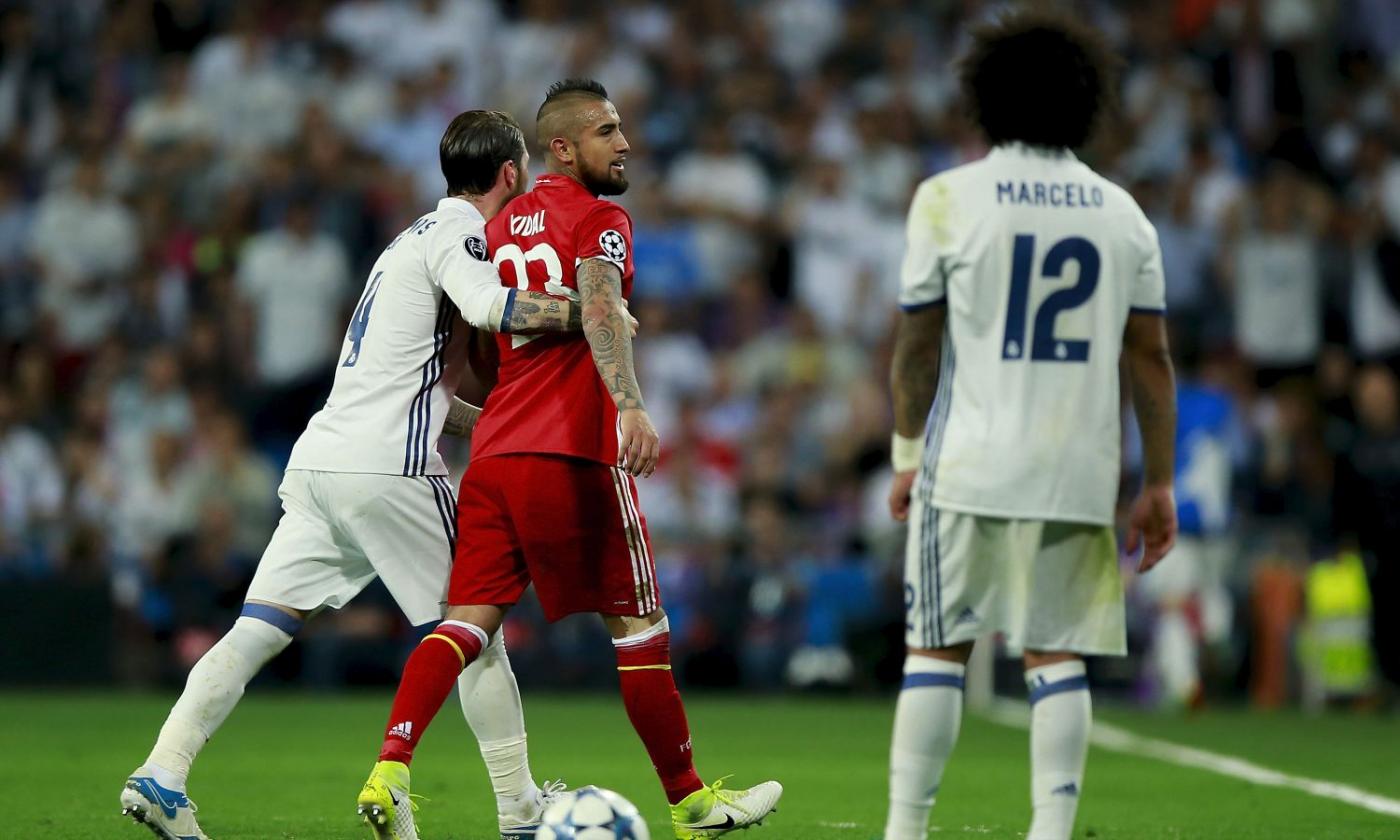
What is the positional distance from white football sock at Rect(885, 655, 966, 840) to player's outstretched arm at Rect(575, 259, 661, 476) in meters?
1.11

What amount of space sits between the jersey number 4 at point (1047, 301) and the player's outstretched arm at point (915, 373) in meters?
0.20

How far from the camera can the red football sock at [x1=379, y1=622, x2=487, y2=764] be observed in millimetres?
6098

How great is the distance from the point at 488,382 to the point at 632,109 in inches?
416

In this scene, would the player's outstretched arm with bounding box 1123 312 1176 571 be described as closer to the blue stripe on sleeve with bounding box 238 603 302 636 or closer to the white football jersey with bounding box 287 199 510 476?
the white football jersey with bounding box 287 199 510 476

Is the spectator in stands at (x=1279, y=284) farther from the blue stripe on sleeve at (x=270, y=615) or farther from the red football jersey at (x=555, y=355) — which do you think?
the blue stripe on sleeve at (x=270, y=615)

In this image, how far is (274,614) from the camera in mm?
6484

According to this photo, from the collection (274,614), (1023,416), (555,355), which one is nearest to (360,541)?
(274,614)

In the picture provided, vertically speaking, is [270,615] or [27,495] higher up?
[270,615]

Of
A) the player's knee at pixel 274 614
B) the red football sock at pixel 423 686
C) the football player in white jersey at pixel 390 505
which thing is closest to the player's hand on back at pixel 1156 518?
the football player in white jersey at pixel 390 505

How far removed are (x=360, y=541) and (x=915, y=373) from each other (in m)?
2.00

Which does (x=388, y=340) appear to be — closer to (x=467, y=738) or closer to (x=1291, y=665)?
(x=467, y=738)

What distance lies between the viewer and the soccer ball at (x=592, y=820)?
5551 mm

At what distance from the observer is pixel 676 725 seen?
21.0ft

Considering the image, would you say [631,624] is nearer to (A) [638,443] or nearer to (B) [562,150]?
(A) [638,443]
